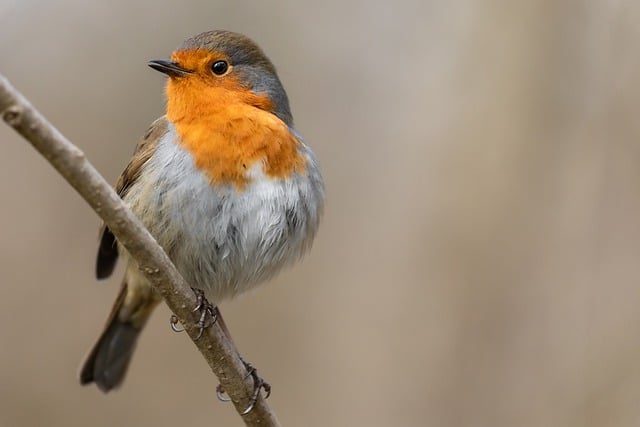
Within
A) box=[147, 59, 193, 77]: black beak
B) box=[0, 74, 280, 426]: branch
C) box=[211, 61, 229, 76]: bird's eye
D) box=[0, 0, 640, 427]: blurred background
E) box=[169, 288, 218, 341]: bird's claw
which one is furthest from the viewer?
box=[0, 0, 640, 427]: blurred background

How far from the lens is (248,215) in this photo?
141 inches

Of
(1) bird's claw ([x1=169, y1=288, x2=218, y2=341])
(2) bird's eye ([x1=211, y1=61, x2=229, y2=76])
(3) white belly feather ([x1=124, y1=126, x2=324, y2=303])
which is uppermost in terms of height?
(2) bird's eye ([x1=211, y1=61, x2=229, y2=76])

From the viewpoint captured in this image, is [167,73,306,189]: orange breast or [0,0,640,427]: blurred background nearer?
[167,73,306,189]: orange breast

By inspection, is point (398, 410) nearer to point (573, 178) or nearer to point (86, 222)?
point (573, 178)

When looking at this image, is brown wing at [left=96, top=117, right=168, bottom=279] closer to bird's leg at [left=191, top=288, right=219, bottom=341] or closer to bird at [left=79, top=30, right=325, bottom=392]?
bird at [left=79, top=30, right=325, bottom=392]

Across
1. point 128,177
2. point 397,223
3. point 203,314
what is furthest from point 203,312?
point 397,223

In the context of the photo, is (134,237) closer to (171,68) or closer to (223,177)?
(223,177)

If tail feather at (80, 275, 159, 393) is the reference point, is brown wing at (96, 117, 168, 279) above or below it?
above

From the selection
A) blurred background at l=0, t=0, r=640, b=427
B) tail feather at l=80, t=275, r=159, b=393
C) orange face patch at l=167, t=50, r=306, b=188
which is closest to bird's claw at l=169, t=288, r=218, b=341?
orange face patch at l=167, t=50, r=306, b=188

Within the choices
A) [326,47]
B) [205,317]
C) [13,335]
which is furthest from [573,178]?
[13,335]

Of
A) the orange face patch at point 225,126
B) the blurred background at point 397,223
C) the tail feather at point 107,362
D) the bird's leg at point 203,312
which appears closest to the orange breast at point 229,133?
the orange face patch at point 225,126

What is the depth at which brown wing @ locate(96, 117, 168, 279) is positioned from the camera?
3.83 m

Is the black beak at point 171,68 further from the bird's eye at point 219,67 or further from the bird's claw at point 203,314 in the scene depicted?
the bird's claw at point 203,314

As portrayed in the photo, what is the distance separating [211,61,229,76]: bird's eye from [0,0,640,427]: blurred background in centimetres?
194
